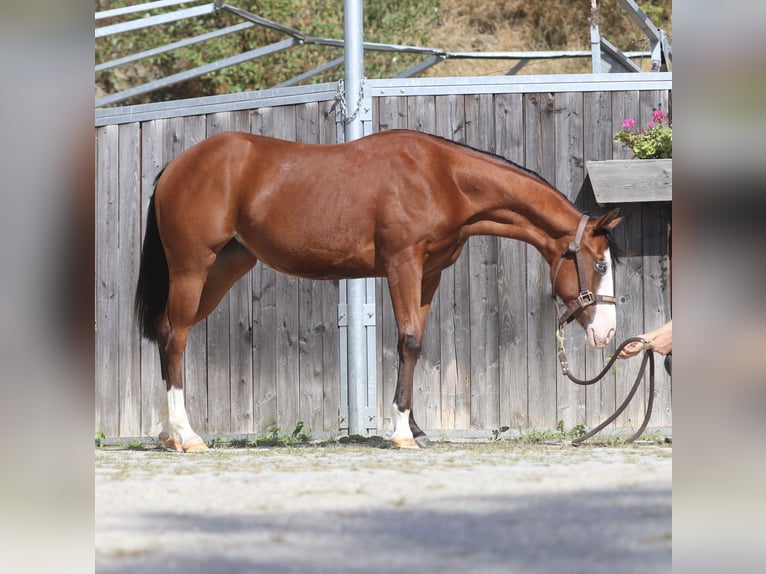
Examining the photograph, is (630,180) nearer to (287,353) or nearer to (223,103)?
(287,353)

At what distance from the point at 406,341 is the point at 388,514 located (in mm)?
2302

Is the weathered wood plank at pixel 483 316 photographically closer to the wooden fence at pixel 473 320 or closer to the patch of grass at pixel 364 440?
the wooden fence at pixel 473 320

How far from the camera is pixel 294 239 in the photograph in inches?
228

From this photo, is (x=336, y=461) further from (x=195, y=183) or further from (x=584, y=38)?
(x=584, y=38)

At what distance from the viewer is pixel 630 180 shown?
6.52m

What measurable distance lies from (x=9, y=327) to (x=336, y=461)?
315 centimetres

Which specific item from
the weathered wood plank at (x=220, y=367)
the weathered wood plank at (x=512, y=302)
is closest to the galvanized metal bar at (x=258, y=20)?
the weathered wood plank at (x=512, y=302)

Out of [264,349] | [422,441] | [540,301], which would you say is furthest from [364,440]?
[540,301]

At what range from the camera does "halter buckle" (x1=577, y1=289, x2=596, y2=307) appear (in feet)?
18.7

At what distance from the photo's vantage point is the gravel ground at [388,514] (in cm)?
281

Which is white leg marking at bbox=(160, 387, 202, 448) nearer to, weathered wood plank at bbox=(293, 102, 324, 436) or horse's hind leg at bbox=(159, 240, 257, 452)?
horse's hind leg at bbox=(159, 240, 257, 452)

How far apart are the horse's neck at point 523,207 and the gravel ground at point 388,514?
4.28 feet


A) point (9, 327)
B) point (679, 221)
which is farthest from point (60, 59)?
point (679, 221)

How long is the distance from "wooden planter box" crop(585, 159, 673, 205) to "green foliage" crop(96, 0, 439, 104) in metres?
7.89
